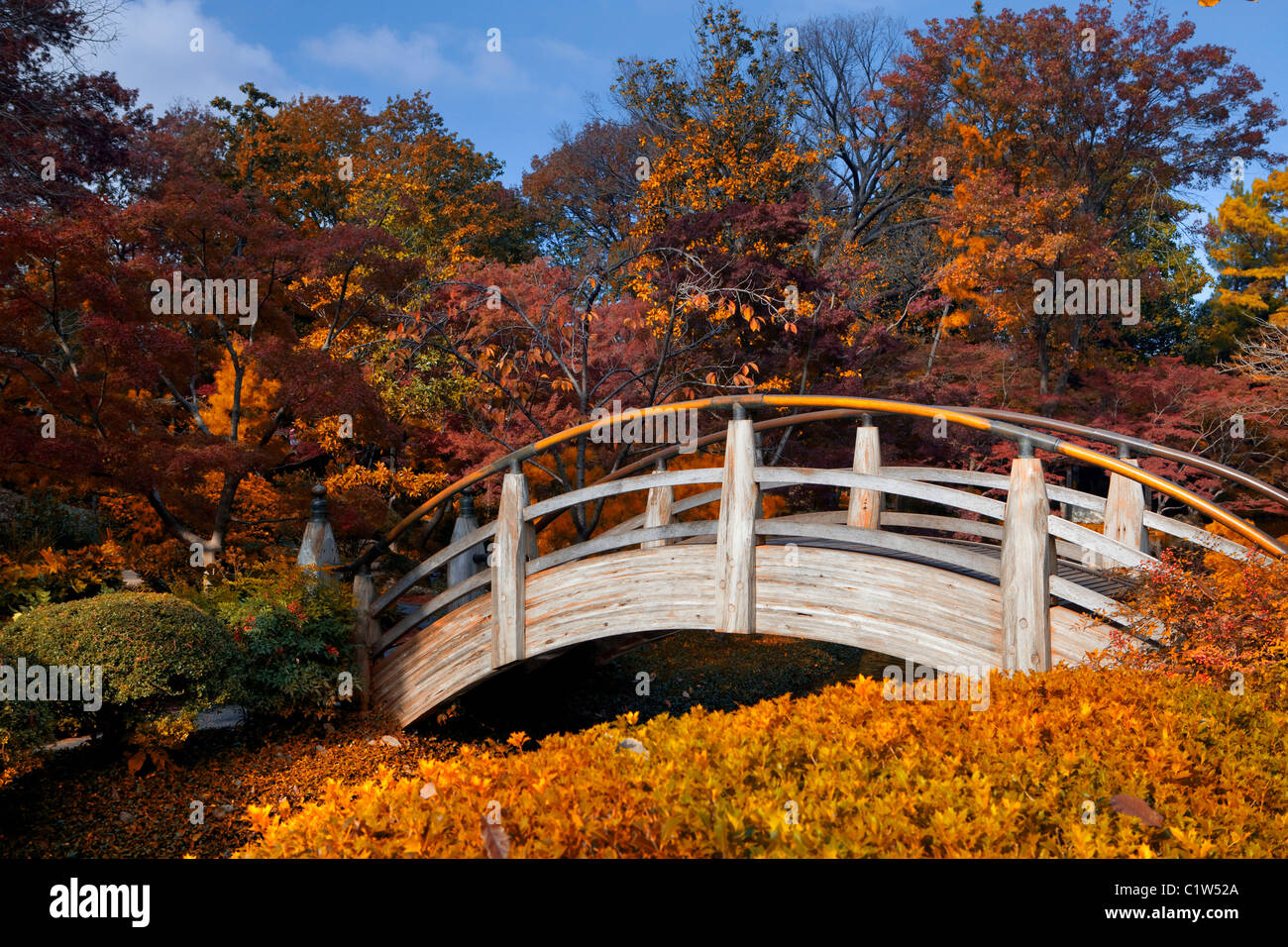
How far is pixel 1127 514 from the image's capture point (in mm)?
6469

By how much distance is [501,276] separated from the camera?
11.0m

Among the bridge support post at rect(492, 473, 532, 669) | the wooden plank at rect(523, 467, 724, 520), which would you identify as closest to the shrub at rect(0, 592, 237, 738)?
the bridge support post at rect(492, 473, 532, 669)

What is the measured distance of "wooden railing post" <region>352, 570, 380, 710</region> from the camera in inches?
348

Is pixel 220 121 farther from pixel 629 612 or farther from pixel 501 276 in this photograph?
pixel 629 612

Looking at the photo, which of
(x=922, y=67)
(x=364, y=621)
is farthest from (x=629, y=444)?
(x=922, y=67)

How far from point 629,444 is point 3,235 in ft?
19.0

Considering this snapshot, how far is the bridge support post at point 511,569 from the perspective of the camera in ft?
24.8

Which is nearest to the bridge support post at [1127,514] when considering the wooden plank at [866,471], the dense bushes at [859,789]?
the wooden plank at [866,471]

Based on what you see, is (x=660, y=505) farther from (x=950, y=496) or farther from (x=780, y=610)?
(x=950, y=496)

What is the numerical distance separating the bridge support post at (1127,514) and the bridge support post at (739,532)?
93.8 inches

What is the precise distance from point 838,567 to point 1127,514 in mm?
2054

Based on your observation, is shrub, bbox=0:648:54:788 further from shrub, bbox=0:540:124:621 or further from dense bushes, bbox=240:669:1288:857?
dense bushes, bbox=240:669:1288:857

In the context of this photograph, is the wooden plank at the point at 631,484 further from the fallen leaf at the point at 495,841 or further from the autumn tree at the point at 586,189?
the autumn tree at the point at 586,189

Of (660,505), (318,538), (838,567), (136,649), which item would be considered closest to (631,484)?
(660,505)
